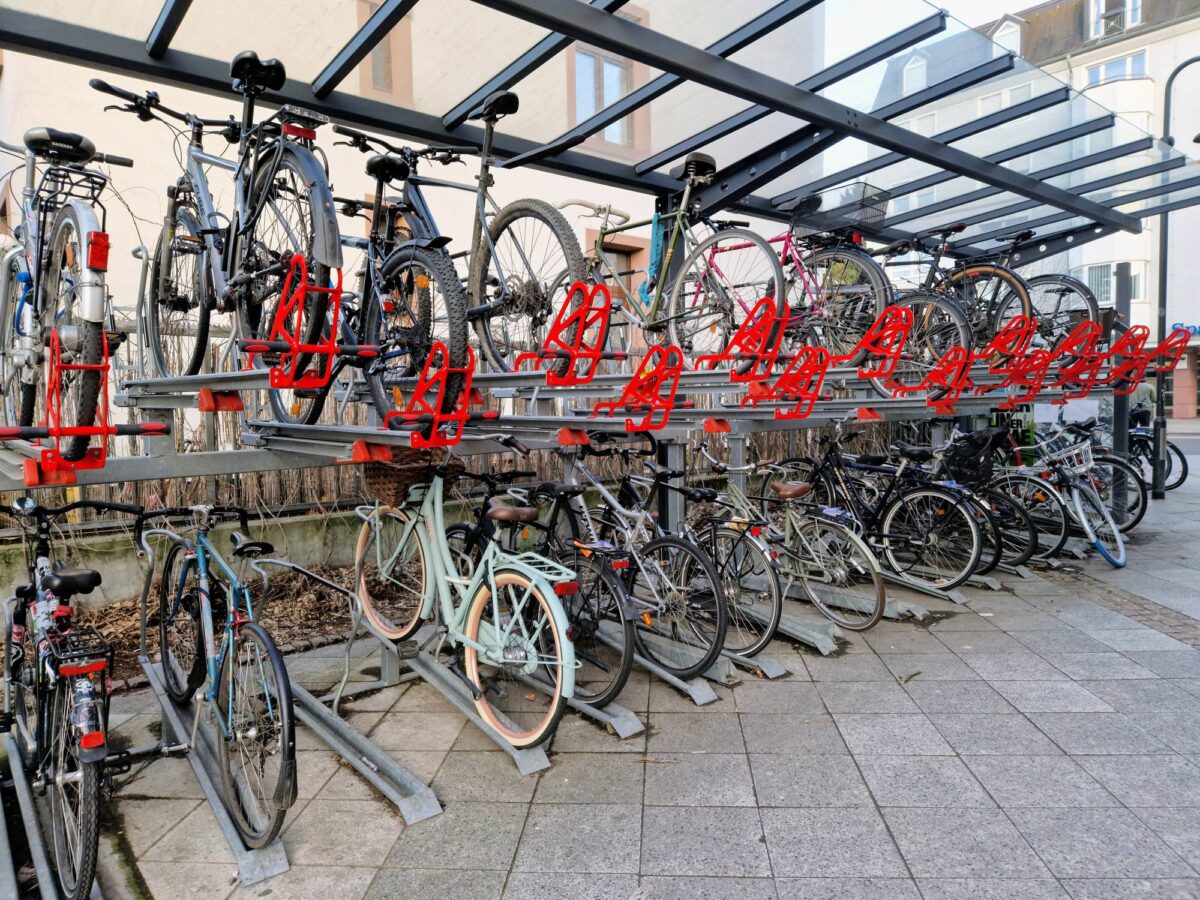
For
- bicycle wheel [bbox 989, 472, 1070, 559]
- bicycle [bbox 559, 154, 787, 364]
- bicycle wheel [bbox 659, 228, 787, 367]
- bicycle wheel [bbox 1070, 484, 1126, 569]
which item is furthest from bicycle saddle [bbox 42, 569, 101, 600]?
bicycle wheel [bbox 1070, 484, 1126, 569]

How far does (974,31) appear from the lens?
495 centimetres

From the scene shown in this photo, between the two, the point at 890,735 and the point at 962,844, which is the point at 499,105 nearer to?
the point at 890,735

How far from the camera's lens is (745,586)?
4.55 m

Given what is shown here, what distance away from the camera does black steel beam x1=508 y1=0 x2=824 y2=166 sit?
411 cm

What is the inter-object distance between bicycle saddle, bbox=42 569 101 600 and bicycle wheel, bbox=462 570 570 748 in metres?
1.45

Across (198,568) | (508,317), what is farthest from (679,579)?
(198,568)

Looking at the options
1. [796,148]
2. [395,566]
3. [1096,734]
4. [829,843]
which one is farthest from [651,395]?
[796,148]

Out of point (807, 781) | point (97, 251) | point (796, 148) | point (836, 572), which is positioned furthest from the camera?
point (796, 148)

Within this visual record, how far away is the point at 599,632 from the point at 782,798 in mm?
1591

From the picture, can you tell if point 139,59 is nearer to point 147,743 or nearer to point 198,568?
point 198,568

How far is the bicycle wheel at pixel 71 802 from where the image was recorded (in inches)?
85.7

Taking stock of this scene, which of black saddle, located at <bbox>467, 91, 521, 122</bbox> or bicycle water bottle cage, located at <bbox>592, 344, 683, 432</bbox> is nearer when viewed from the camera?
bicycle water bottle cage, located at <bbox>592, 344, 683, 432</bbox>

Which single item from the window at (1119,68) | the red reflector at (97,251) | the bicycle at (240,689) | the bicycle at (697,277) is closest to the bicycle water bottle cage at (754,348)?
the bicycle at (697,277)

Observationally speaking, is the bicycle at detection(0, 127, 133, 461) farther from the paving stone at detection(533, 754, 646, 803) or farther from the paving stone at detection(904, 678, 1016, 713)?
the paving stone at detection(904, 678, 1016, 713)
